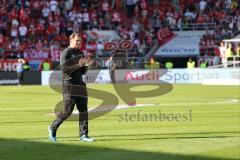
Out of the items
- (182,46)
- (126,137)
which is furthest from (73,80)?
(182,46)

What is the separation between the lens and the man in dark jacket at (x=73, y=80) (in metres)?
13.2

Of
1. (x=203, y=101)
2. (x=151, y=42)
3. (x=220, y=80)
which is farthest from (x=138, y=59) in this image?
(x=203, y=101)

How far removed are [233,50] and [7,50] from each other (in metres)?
16.6

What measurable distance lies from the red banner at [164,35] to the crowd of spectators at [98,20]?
2.54 feet

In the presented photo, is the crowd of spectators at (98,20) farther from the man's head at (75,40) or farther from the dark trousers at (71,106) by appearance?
the man's head at (75,40)

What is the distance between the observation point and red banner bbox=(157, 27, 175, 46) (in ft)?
170

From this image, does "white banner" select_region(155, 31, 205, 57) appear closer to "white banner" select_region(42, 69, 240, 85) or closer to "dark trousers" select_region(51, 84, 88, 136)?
"white banner" select_region(42, 69, 240, 85)

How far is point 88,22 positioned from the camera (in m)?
52.4

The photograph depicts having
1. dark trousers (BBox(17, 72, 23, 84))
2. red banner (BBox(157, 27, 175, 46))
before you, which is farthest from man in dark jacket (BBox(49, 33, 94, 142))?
red banner (BBox(157, 27, 175, 46))

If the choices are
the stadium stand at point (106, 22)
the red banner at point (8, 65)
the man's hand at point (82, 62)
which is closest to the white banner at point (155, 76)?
the stadium stand at point (106, 22)

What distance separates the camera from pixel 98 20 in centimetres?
5303

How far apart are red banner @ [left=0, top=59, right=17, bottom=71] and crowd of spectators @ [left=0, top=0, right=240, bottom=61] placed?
2.88ft

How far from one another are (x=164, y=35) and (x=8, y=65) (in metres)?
12.9

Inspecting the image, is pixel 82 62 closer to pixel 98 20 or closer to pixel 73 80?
pixel 73 80
